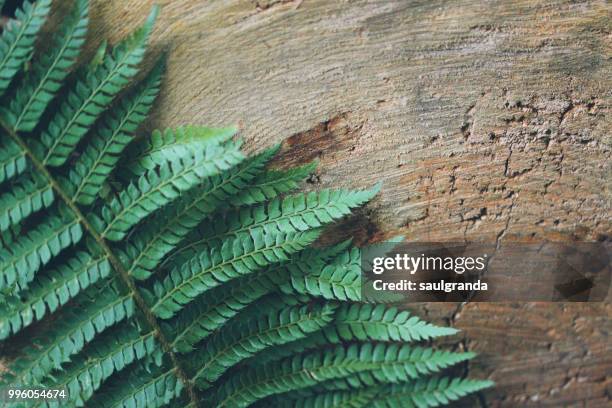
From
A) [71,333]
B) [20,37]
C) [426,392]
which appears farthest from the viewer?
[426,392]

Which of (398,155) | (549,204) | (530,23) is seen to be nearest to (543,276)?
(549,204)

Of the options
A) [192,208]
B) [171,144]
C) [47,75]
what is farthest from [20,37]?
[192,208]

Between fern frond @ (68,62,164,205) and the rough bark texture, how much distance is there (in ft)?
0.47

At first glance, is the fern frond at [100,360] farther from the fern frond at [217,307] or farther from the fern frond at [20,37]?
the fern frond at [20,37]

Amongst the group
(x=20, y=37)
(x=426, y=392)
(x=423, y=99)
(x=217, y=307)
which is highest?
(x=20, y=37)

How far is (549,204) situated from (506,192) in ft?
0.42

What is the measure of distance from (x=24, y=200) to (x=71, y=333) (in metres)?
0.39

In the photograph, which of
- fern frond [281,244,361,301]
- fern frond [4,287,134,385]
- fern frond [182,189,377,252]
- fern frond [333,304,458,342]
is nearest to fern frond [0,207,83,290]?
fern frond [4,287,134,385]

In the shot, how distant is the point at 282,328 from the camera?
1.90 meters

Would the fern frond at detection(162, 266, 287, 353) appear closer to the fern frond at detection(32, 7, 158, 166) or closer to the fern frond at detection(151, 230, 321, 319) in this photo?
the fern frond at detection(151, 230, 321, 319)

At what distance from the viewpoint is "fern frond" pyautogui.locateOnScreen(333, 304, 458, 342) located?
6.18 ft

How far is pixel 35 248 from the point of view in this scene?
1.80 meters

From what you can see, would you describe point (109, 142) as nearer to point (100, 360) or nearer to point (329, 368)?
point (100, 360)

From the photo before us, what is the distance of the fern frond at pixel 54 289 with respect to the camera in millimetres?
1809
